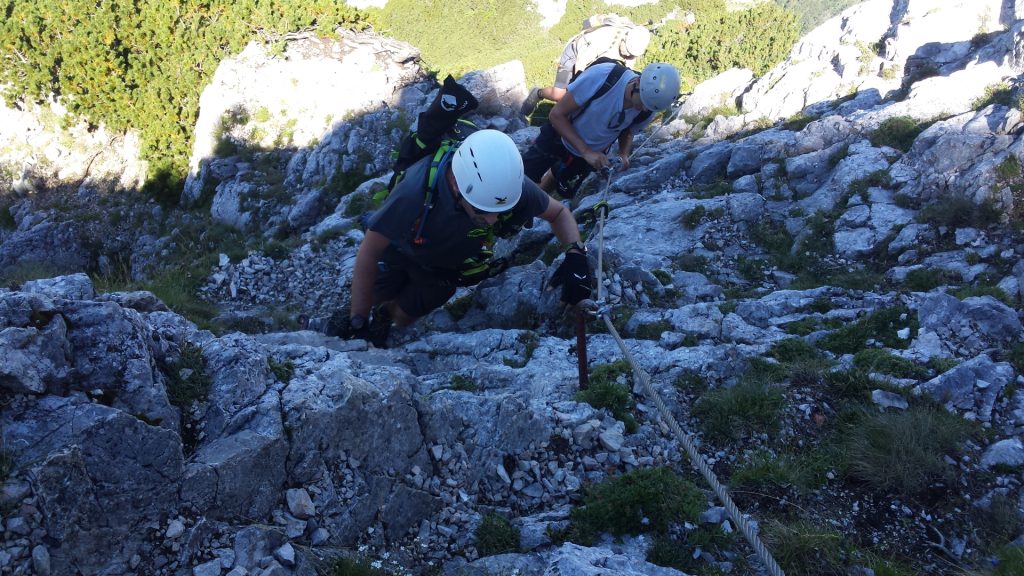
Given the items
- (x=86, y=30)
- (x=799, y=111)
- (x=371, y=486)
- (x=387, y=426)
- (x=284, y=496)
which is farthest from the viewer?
(x=86, y=30)

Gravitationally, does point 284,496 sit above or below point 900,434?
above

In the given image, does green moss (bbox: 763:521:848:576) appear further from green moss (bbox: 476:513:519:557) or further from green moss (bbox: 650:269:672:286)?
green moss (bbox: 650:269:672:286)

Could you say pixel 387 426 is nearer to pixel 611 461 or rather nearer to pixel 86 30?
pixel 611 461

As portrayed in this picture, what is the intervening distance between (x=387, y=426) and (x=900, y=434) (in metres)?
4.16

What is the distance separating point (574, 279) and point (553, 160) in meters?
4.02

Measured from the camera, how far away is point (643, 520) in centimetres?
450

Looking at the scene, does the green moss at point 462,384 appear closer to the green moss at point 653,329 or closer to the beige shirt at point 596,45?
the green moss at point 653,329

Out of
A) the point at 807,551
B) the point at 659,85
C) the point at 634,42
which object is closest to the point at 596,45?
the point at 634,42

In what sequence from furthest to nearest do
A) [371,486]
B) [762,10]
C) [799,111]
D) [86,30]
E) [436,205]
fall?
[762,10]
[86,30]
[799,111]
[436,205]
[371,486]

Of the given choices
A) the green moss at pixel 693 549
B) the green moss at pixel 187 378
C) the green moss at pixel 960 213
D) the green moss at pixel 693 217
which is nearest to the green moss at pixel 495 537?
the green moss at pixel 693 549

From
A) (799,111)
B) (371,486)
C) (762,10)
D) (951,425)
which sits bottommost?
(951,425)

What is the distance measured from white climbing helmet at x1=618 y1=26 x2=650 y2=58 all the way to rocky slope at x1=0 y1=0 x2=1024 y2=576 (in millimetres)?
2461

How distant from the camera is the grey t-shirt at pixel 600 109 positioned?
26.5 ft

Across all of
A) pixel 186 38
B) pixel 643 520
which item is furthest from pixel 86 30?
pixel 643 520
